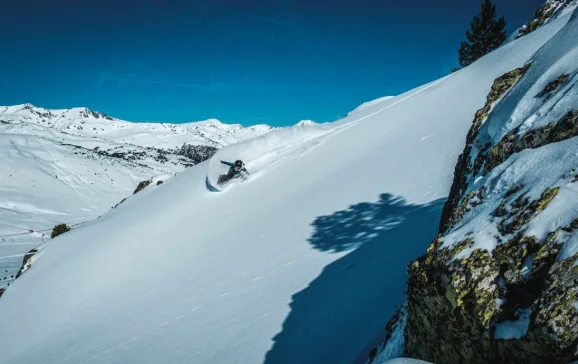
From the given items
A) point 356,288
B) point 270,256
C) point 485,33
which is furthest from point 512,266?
point 485,33

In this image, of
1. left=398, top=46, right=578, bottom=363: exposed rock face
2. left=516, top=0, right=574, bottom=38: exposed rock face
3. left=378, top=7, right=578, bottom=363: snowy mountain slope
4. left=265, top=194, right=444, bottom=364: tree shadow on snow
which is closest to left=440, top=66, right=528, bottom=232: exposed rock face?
left=378, top=7, right=578, bottom=363: snowy mountain slope

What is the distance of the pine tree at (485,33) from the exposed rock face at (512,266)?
3635 centimetres

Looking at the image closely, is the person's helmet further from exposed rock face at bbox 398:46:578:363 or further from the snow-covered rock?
the snow-covered rock

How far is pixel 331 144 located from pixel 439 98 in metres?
6.74

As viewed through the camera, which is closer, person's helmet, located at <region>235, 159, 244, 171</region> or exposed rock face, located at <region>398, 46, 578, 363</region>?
exposed rock face, located at <region>398, 46, 578, 363</region>

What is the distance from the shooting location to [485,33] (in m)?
34.3

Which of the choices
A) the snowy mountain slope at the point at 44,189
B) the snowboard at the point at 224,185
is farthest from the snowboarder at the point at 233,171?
the snowy mountain slope at the point at 44,189

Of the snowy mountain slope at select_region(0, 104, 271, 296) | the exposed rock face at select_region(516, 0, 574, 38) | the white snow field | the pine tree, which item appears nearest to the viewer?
the white snow field

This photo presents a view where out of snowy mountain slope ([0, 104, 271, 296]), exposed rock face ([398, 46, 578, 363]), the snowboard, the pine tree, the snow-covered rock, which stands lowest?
exposed rock face ([398, 46, 578, 363])

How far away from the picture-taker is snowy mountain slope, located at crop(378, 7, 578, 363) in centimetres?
234

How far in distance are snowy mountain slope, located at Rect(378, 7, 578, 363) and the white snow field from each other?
11.9 ft

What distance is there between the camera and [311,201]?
13891mm

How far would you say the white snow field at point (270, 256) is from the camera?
7797 mm

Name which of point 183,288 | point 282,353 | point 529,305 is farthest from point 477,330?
point 183,288
